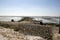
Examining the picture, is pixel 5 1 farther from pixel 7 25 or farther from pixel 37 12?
pixel 37 12

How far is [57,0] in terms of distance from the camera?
2562mm

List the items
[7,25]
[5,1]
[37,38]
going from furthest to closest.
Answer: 1. [7,25]
2. [5,1]
3. [37,38]

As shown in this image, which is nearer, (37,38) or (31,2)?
(37,38)

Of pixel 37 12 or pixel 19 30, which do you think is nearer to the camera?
pixel 19 30

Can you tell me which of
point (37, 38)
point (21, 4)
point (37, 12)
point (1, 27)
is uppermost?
point (21, 4)

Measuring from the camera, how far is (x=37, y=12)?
8.54ft

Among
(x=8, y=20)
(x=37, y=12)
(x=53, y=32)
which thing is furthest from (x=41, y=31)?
(x=8, y=20)

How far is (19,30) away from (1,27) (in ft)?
1.19

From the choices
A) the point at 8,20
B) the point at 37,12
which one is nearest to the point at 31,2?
the point at 37,12

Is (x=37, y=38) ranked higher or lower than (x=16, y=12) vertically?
lower

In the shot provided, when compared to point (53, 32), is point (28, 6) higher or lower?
higher

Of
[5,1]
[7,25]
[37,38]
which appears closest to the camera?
[37,38]

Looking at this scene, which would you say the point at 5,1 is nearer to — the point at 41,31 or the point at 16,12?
the point at 16,12

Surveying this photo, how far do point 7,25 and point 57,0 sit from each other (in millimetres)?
1158
